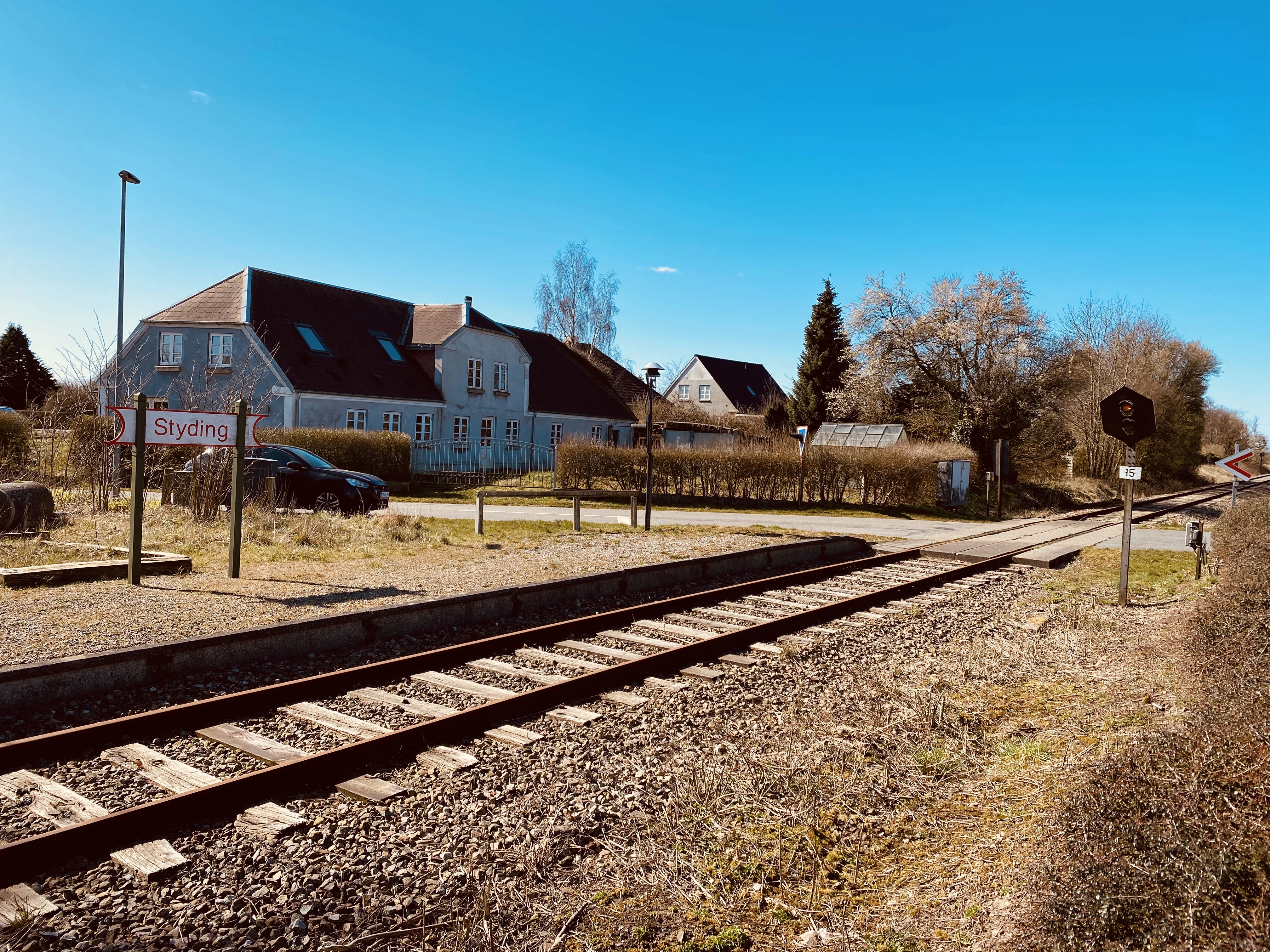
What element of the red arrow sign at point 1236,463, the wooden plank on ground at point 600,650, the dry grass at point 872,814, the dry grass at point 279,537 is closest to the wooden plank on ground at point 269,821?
the dry grass at point 872,814

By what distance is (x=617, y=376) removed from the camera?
64188 millimetres

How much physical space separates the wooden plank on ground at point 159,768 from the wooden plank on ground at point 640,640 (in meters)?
4.16

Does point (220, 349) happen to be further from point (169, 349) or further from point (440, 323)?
point (440, 323)

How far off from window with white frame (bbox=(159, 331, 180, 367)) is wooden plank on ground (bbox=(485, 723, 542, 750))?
31.8 m

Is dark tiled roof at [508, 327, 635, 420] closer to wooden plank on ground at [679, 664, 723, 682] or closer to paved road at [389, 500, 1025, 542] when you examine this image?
paved road at [389, 500, 1025, 542]

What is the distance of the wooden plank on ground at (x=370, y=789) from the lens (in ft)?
14.3

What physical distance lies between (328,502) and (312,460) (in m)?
1.34

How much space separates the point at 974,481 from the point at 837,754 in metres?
34.3

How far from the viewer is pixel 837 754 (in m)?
5.06

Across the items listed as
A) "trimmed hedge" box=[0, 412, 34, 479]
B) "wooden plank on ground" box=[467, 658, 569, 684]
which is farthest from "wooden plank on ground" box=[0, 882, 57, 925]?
"trimmed hedge" box=[0, 412, 34, 479]

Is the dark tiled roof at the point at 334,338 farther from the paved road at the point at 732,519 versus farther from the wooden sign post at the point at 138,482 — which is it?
the wooden sign post at the point at 138,482

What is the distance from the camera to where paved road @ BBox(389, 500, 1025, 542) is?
65.7 feet

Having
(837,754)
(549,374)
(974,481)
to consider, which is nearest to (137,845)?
(837,754)

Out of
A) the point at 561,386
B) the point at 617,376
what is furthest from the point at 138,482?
the point at 617,376
